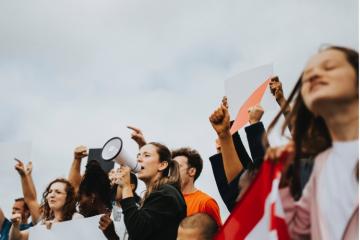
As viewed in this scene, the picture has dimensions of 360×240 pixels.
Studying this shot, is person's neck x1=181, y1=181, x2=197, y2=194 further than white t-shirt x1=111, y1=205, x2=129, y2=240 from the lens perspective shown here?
Yes

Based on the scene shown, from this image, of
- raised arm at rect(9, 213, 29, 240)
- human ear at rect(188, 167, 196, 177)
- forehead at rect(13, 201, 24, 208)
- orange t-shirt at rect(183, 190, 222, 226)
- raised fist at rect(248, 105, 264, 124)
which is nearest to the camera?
raised fist at rect(248, 105, 264, 124)

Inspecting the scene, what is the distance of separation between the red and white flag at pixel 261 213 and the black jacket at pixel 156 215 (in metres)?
1.11

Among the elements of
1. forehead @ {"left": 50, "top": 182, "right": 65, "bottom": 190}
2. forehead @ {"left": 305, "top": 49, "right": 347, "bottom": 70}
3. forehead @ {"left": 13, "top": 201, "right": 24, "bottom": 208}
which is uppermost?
forehead @ {"left": 305, "top": 49, "right": 347, "bottom": 70}

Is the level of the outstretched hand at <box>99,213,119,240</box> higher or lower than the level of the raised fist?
lower

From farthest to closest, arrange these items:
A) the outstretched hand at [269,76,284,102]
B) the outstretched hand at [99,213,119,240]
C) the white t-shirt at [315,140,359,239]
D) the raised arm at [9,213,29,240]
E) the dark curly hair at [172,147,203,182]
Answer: the dark curly hair at [172,147,203,182], the raised arm at [9,213,29,240], the outstretched hand at [99,213,119,240], the outstretched hand at [269,76,284,102], the white t-shirt at [315,140,359,239]

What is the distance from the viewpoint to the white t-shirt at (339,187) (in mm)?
1931

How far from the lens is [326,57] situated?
2109mm

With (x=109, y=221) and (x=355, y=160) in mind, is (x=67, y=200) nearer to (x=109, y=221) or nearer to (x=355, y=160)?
(x=109, y=221)

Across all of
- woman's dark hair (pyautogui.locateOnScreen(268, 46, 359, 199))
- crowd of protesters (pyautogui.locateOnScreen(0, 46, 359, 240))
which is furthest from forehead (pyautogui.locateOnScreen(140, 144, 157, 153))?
woman's dark hair (pyautogui.locateOnScreen(268, 46, 359, 199))

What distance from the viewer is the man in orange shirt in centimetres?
408

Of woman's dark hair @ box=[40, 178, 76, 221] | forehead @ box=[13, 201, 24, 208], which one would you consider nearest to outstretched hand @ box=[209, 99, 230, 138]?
woman's dark hair @ box=[40, 178, 76, 221]

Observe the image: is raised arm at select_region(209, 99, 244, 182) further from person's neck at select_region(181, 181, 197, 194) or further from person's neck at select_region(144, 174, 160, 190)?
person's neck at select_region(181, 181, 197, 194)

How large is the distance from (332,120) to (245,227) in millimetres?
627

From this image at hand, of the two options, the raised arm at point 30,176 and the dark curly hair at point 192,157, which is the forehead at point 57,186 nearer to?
the raised arm at point 30,176
